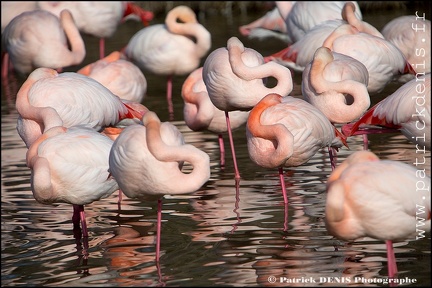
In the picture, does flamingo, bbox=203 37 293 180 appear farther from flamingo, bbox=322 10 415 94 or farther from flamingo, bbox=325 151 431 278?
flamingo, bbox=325 151 431 278

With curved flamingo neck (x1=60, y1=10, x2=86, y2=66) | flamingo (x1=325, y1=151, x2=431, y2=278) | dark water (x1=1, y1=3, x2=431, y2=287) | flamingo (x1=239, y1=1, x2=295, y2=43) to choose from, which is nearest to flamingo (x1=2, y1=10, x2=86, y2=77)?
curved flamingo neck (x1=60, y1=10, x2=86, y2=66)

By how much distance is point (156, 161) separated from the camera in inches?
213

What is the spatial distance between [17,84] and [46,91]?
7176mm

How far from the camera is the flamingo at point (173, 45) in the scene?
11312 millimetres

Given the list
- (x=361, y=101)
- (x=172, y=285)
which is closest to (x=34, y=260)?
(x=172, y=285)

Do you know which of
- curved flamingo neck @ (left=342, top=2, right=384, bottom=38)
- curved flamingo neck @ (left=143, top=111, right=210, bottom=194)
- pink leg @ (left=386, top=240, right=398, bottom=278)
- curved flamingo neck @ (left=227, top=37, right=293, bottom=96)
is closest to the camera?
pink leg @ (left=386, top=240, right=398, bottom=278)

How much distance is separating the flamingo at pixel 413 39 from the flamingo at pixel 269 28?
457 centimetres

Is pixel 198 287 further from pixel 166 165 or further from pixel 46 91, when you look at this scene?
pixel 46 91

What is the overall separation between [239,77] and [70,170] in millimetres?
1768

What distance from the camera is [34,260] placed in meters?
5.87

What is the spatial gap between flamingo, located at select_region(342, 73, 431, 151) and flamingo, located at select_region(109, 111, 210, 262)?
1311 mm

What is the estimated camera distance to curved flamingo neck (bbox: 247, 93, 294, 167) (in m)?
6.21

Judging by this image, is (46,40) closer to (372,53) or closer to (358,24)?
(358,24)

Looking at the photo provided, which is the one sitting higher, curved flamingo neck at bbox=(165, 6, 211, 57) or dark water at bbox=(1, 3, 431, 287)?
curved flamingo neck at bbox=(165, 6, 211, 57)
